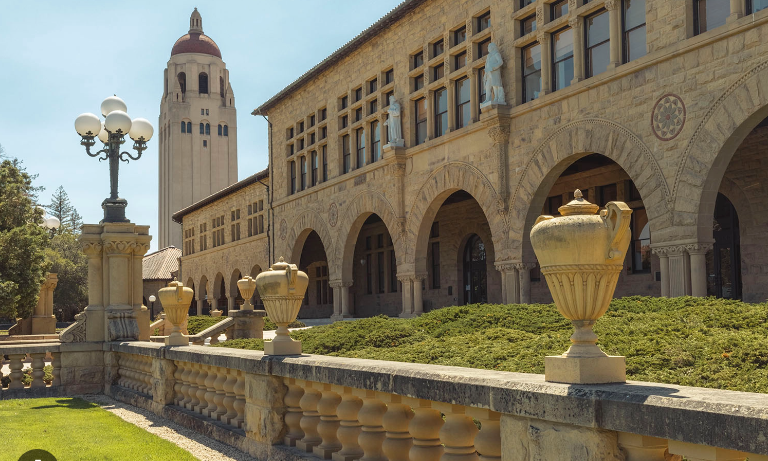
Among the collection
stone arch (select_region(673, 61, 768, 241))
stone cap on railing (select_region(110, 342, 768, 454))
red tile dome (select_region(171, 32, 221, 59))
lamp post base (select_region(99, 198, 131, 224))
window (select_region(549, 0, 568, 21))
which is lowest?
stone cap on railing (select_region(110, 342, 768, 454))

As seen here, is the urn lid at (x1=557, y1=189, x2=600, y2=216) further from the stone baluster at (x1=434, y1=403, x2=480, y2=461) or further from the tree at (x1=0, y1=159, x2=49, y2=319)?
the tree at (x1=0, y1=159, x2=49, y2=319)

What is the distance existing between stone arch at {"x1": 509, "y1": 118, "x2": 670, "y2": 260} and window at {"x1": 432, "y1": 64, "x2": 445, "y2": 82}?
240 inches

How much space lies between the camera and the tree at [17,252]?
25984mm

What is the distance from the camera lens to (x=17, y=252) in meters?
26.2

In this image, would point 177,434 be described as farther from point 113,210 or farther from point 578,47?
point 578,47

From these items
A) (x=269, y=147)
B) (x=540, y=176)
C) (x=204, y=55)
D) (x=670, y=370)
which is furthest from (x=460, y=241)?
(x=204, y=55)

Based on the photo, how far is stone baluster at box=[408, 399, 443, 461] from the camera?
5039mm

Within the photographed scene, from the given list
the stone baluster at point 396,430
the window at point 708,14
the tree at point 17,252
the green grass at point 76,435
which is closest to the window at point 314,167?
the tree at point 17,252

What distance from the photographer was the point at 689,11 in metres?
16.1

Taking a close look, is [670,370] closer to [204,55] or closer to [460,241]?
[460,241]

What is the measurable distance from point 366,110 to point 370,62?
1.87 m

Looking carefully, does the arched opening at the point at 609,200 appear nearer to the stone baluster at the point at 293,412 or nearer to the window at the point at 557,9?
the window at the point at 557,9

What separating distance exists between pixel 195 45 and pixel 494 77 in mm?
81572

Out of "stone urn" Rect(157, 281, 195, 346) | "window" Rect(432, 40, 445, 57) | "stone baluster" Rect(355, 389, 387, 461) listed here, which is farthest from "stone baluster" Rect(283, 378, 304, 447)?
"window" Rect(432, 40, 445, 57)
